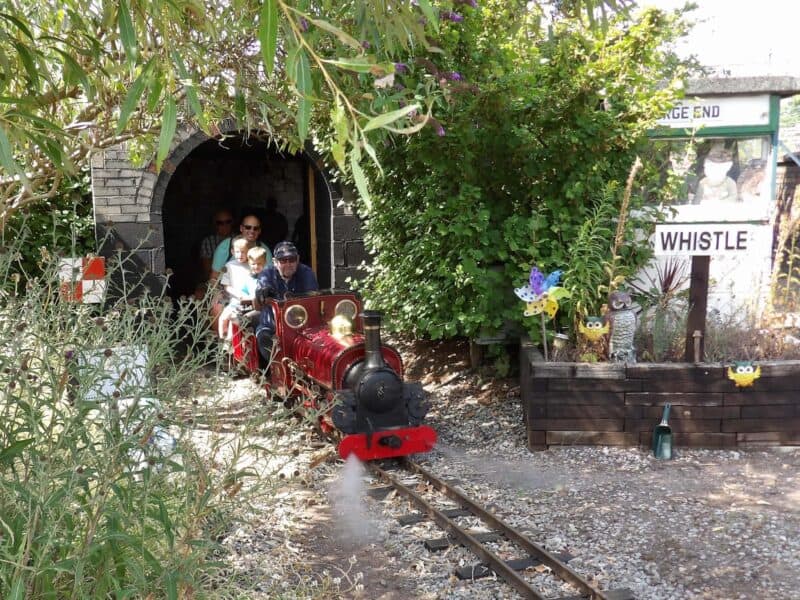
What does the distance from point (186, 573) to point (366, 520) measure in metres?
2.24

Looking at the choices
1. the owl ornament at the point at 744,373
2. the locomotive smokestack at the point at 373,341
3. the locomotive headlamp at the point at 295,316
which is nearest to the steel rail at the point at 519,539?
the locomotive smokestack at the point at 373,341

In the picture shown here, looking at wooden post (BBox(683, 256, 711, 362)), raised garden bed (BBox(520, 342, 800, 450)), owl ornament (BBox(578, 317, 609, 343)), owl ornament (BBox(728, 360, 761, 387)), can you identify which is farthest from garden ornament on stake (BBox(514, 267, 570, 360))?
owl ornament (BBox(728, 360, 761, 387))

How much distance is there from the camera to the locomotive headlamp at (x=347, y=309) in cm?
650

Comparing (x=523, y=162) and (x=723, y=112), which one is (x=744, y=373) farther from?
(x=723, y=112)

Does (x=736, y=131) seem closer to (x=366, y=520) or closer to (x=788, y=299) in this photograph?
(x=788, y=299)

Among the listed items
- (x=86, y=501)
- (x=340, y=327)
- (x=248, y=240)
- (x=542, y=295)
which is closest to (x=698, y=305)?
(x=542, y=295)

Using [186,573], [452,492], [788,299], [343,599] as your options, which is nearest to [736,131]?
[788,299]

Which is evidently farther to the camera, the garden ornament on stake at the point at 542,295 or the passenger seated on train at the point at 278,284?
the passenger seated on train at the point at 278,284

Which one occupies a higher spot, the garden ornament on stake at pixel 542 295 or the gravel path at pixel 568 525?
the garden ornament on stake at pixel 542 295

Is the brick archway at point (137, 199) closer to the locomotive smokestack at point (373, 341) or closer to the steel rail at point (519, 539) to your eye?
the locomotive smokestack at point (373, 341)

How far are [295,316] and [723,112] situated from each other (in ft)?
16.3

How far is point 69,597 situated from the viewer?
245 cm

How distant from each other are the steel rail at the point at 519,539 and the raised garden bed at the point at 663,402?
111 centimetres

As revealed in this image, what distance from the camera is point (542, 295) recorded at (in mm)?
6191
